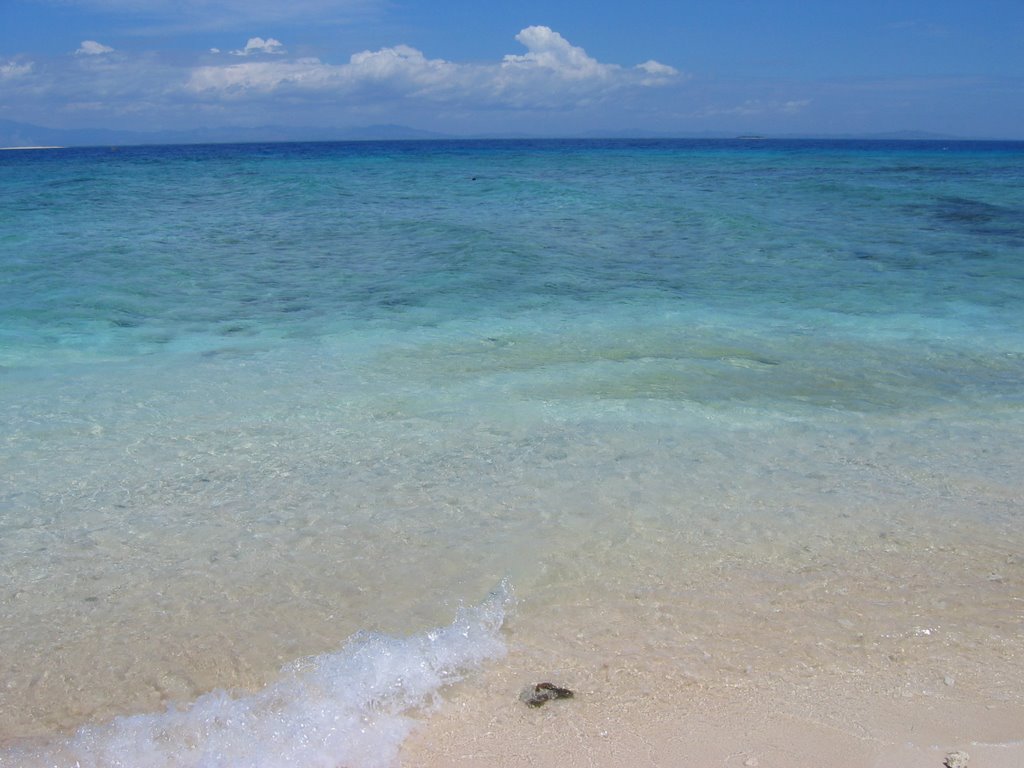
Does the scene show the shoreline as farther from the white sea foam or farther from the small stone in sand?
the white sea foam

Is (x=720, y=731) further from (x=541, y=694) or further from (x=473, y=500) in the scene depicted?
(x=473, y=500)

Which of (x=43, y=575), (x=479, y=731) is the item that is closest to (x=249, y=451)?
(x=43, y=575)

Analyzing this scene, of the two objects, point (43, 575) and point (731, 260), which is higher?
point (731, 260)

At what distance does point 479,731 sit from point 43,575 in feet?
8.30

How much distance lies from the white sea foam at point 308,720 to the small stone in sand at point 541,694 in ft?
0.93

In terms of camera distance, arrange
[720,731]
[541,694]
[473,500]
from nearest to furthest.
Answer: [720,731], [541,694], [473,500]

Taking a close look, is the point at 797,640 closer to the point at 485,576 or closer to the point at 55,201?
the point at 485,576

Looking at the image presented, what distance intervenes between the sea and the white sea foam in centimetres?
1

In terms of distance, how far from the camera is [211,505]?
5.03 metres

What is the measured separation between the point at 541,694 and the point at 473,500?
190 centimetres

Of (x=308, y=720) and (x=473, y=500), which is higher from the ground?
(x=473, y=500)

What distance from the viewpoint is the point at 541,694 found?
3.31 m

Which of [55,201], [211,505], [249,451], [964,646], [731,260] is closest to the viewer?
[964,646]

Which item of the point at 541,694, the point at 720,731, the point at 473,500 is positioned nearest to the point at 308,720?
the point at 541,694
